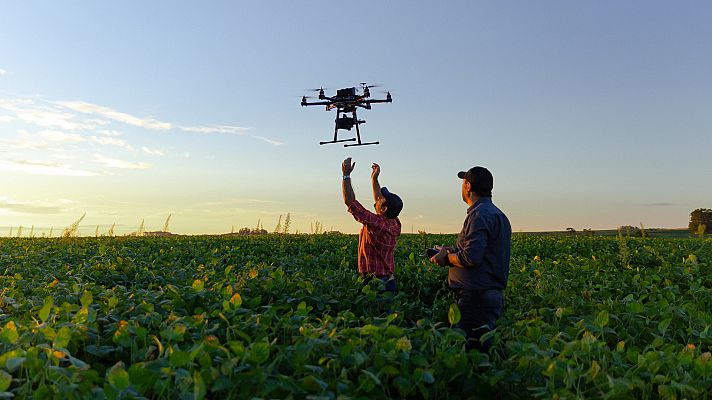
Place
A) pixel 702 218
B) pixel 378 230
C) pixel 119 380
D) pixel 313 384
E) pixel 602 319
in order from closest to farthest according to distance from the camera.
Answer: pixel 119 380 → pixel 313 384 → pixel 602 319 → pixel 378 230 → pixel 702 218

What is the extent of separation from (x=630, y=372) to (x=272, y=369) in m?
2.38

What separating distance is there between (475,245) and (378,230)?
6.97ft

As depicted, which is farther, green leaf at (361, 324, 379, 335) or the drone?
the drone

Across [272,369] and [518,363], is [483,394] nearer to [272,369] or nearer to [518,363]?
[518,363]

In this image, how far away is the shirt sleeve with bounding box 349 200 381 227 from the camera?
772 cm

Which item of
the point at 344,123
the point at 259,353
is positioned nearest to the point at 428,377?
the point at 259,353

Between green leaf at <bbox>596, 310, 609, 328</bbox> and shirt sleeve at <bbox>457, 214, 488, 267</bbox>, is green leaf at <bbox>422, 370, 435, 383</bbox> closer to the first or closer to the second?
green leaf at <bbox>596, 310, 609, 328</bbox>

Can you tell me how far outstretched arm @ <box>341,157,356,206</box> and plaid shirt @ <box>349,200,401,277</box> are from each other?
0.11 meters

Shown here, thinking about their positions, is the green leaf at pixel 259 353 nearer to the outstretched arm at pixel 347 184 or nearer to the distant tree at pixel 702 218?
the outstretched arm at pixel 347 184

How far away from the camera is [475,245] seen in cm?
590

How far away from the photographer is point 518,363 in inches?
174

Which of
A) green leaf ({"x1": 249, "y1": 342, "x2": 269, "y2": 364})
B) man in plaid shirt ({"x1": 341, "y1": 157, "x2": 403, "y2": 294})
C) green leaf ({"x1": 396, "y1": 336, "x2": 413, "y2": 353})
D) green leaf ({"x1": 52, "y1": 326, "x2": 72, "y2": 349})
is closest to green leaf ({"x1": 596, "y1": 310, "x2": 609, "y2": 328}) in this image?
green leaf ({"x1": 396, "y1": 336, "x2": 413, "y2": 353})

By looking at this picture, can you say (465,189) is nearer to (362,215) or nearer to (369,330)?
(362,215)

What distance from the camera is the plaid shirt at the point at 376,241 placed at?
7.79 meters
